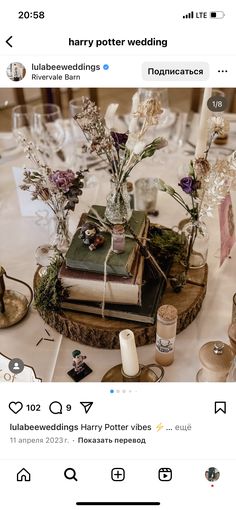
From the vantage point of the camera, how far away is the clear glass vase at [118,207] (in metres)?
0.91

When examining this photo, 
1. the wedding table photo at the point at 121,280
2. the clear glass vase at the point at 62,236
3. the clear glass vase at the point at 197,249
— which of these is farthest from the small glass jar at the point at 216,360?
the clear glass vase at the point at 62,236

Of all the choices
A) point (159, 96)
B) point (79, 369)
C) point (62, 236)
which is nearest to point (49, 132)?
point (159, 96)

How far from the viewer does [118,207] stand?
91 cm

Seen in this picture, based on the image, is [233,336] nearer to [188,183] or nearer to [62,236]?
[188,183]

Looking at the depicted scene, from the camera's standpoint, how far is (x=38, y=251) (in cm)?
99

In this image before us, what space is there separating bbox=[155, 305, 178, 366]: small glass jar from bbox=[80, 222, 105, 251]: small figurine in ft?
0.52

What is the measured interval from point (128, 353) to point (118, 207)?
0.90 ft

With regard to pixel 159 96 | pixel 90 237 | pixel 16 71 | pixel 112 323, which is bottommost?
pixel 112 323

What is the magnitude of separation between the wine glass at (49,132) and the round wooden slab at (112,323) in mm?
587

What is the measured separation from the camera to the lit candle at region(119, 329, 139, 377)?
0.75m
